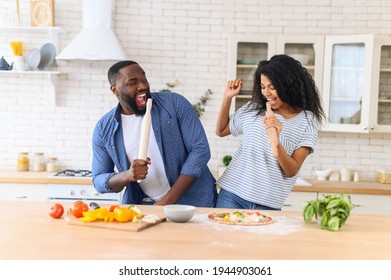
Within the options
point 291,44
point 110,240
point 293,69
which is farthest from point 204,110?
point 110,240

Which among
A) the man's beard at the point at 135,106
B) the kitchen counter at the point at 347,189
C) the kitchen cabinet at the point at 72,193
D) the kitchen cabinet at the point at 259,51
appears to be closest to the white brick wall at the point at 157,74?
the kitchen cabinet at the point at 259,51

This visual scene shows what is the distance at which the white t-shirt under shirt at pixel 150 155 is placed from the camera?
3.14 metres

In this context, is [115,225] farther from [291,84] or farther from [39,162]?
[39,162]

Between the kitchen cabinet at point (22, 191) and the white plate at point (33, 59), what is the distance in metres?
1.17

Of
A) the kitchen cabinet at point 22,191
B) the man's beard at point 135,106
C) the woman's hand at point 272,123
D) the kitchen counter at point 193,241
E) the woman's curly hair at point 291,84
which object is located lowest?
the kitchen cabinet at point 22,191

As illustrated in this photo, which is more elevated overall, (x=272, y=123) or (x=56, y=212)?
(x=272, y=123)

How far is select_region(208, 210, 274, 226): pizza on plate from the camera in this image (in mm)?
2561

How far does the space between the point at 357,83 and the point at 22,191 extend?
3194 mm

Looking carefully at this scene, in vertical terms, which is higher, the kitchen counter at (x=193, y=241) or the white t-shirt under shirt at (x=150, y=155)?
the white t-shirt under shirt at (x=150, y=155)

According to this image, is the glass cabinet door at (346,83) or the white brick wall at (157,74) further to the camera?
the white brick wall at (157,74)

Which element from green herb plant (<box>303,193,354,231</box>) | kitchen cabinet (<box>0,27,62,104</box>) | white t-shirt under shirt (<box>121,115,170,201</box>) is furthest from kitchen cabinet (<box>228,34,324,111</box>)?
green herb plant (<box>303,193,354,231</box>)

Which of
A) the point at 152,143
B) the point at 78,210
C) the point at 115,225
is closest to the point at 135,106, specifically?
the point at 152,143

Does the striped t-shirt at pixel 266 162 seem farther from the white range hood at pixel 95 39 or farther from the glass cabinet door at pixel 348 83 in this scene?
the white range hood at pixel 95 39

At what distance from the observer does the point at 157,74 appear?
550cm
